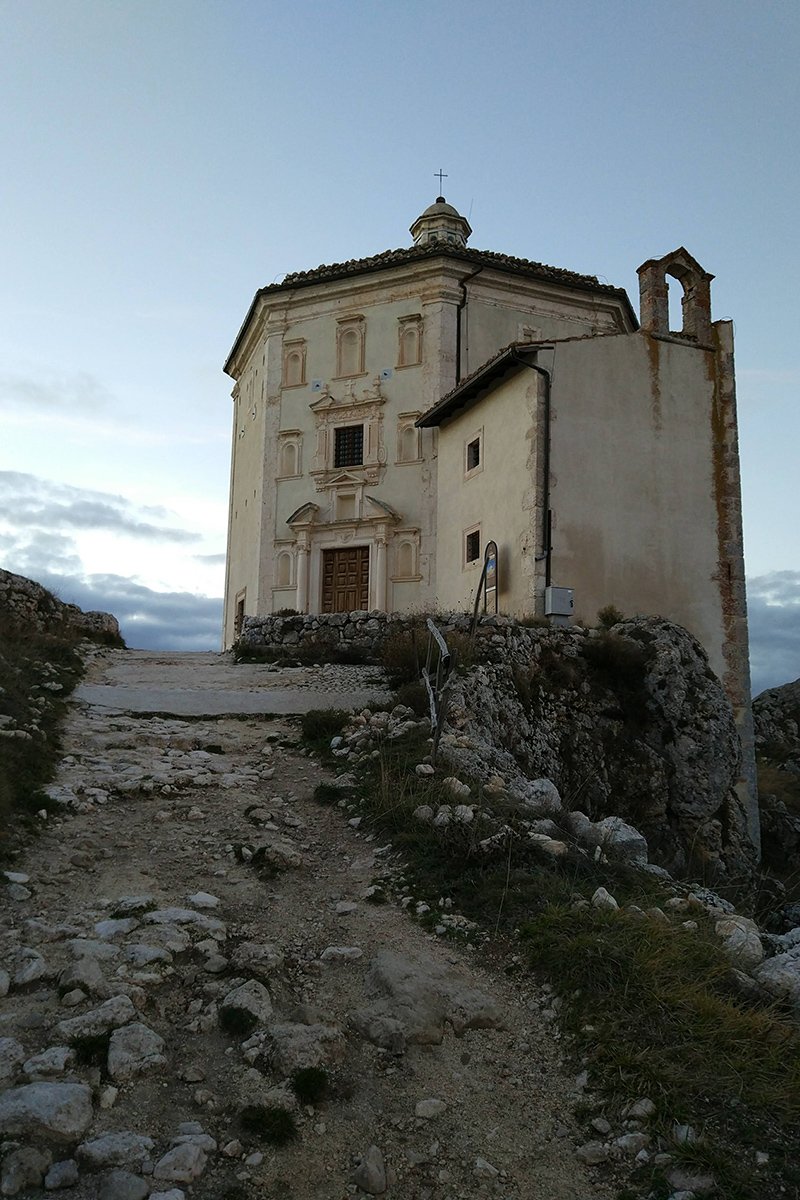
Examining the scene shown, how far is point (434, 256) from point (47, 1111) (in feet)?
76.5

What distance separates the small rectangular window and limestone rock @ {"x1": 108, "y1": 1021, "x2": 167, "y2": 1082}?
21065 millimetres

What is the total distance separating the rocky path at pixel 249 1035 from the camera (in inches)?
135

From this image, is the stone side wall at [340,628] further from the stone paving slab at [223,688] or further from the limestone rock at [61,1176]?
the limestone rock at [61,1176]

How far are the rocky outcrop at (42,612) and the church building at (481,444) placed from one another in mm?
5871

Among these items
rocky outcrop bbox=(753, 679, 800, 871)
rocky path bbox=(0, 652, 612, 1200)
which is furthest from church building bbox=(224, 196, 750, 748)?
rocky path bbox=(0, 652, 612, 1200)

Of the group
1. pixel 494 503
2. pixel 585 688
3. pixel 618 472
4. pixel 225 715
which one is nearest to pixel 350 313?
pixel 494 503

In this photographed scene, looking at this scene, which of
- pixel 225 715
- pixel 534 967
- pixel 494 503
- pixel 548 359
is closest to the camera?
pixel 534 967

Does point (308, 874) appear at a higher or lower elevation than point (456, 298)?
lower

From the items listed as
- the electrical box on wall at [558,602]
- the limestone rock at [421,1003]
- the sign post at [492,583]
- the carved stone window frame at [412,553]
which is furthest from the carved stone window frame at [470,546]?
the limestone rock at [421,1003]

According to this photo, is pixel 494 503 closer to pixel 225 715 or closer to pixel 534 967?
pixel 225 715

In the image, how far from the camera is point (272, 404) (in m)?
25.3

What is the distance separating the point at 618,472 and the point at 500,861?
13.2 m

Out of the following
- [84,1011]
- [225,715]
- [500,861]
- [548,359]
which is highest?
[548,359]

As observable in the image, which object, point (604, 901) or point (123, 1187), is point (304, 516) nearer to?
point (604, 901)
